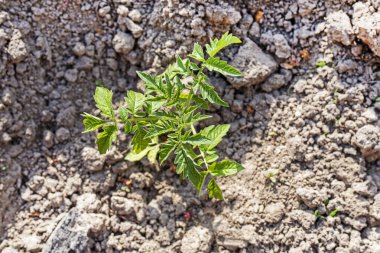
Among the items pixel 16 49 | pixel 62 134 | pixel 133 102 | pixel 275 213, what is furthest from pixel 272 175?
pixel 16 49

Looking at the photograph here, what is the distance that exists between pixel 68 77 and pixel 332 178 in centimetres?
187

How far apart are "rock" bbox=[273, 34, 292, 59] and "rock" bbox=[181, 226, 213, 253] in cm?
123

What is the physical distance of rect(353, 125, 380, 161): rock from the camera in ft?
9.18

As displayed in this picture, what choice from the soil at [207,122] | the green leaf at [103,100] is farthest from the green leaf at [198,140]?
the soil at [207,122]

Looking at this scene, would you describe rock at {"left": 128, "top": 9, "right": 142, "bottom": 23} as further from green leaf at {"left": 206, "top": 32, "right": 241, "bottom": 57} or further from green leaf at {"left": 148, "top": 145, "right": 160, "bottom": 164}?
green leaf at {"left": 148, "top": 145, "right": 160, "bottom": 164}

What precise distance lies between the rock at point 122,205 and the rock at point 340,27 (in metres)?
1.68

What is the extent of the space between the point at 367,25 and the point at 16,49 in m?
2.22

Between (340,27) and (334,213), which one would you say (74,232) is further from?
(340,27)

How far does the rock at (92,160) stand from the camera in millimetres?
3049

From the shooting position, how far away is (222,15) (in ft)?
9.77

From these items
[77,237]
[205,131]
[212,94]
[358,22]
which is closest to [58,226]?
[77,237]

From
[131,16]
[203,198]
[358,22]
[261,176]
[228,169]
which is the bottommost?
[203,198]

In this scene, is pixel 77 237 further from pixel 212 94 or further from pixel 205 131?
pixel 212 94

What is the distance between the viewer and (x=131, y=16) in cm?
311
